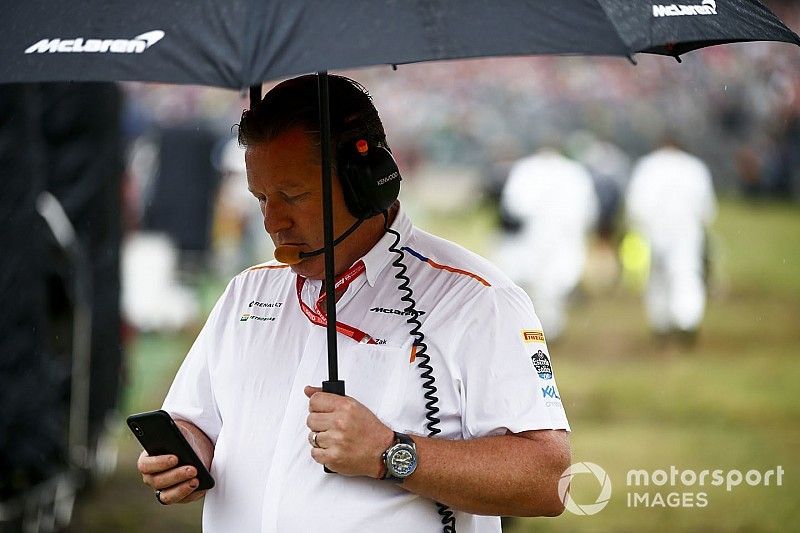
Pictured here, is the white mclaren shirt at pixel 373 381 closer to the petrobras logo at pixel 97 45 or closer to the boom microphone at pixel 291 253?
the boom microphone at pixel 291 253

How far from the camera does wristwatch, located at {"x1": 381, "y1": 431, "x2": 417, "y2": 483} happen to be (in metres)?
2.21

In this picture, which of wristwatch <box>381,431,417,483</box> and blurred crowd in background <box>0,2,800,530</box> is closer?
wristwatch <box>381,431,417,483</box>

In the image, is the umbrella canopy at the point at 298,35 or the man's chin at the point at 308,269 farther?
the man's chin at the point at 308,269

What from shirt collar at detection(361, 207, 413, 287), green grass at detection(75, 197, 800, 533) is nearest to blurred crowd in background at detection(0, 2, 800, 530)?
green grass at detection(75, 197, 800, 533)

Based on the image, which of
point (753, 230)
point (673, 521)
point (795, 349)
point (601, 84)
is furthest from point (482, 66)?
point (673, 521)

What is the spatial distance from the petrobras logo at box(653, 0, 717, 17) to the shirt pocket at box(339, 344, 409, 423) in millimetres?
765

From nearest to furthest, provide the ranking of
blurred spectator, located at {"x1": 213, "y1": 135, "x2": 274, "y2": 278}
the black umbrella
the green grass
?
the black umbrella → the green grass → blurred spectator, located at {"x1": 213, "y1": 135, "x2": 274, "y2": 278}

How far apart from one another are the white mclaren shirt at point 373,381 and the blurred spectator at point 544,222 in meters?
11.1

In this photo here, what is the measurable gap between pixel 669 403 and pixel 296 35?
984cm

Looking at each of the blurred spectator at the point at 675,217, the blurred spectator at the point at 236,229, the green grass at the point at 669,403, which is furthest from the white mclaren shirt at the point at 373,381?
the blurred spectator at the point at 236,229

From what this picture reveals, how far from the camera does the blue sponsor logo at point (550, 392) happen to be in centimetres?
233

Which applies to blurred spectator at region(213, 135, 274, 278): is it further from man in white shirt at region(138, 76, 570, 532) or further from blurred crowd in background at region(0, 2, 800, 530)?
man in white shirt at region(138, 76, 570, 532)

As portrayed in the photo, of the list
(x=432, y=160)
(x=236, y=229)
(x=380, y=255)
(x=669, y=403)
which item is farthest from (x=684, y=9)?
(x=432, y=160)

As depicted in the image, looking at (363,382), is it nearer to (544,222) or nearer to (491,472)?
(491,472)
